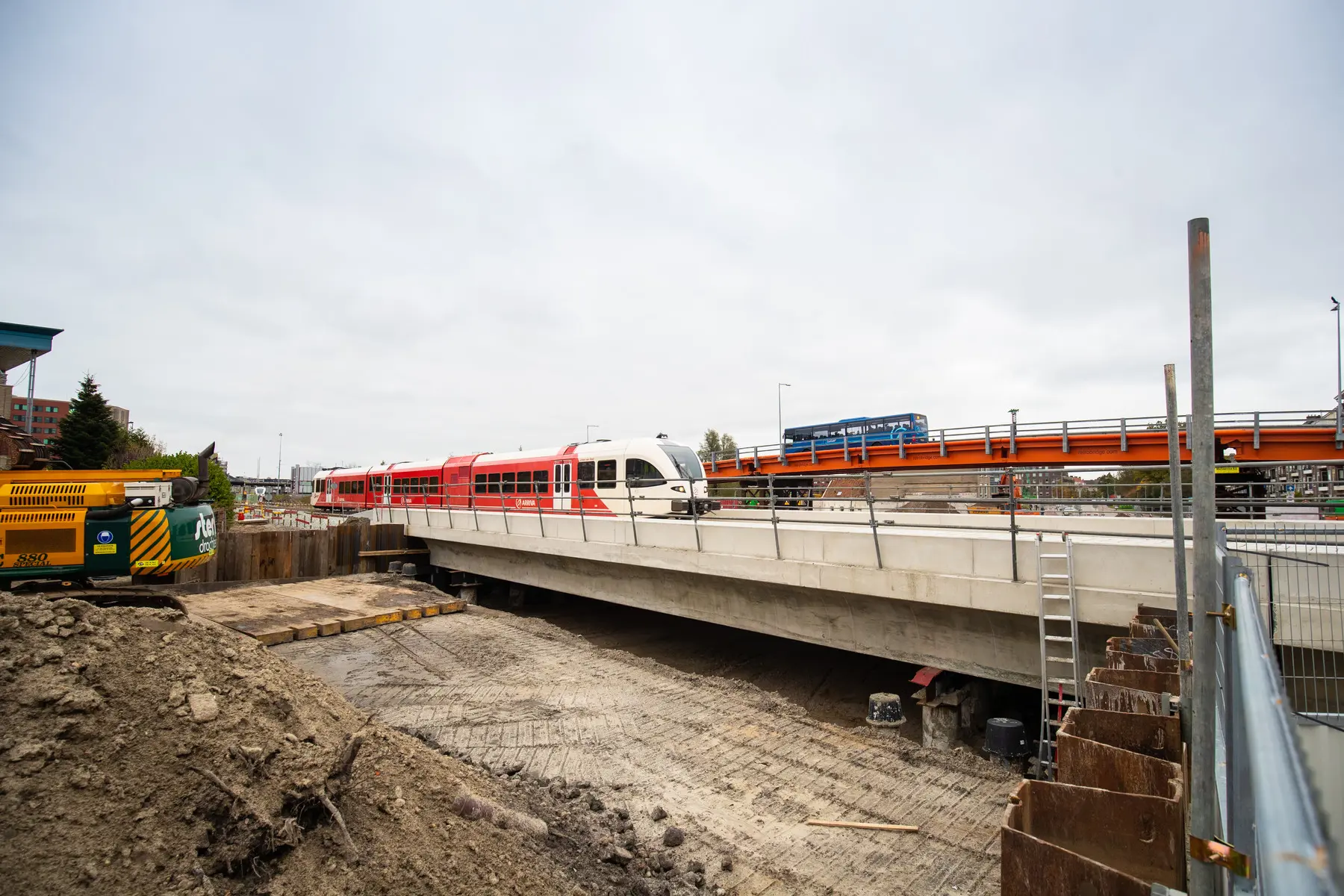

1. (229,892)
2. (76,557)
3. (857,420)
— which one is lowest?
(229,892)

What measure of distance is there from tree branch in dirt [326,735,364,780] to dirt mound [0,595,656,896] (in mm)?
12

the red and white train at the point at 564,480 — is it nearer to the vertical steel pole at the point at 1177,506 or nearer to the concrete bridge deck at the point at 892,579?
the concrete bridge deck at the point at 892,579

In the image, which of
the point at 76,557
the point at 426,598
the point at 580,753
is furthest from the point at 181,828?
the point at 426,598

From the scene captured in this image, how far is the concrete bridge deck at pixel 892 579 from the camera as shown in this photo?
8070 mm

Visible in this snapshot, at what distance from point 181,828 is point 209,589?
16094 millimetres

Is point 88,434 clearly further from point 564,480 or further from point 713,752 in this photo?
point 713,752

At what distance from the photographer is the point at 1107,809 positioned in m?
4.24

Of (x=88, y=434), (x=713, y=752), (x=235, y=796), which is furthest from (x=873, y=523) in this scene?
(x=88, y=434)

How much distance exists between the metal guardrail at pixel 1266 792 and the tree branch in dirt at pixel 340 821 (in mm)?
4953

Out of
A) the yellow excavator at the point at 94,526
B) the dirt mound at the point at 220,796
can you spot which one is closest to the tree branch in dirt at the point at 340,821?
the dirt mound at the point at 220,796

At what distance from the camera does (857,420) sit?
38625 mm

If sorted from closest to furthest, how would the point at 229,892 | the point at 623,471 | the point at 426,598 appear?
the point at 229,892
the point at 426,598
the point at 623,471

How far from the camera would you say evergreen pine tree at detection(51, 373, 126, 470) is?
140ft

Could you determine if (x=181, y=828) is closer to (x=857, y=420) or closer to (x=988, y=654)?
(x=988, y=654)
